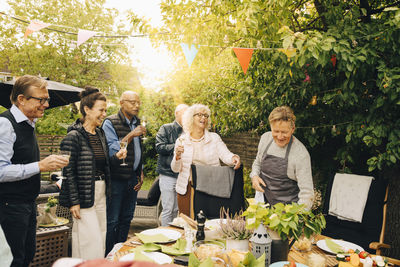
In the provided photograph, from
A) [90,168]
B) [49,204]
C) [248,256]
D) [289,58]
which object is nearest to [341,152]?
[289,58]

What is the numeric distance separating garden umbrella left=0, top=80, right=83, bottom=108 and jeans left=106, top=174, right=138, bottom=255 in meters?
2.05

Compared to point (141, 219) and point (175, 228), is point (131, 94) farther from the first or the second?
point (141, 219)

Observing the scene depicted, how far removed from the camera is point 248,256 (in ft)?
4.40

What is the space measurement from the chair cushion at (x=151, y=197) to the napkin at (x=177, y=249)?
290cm

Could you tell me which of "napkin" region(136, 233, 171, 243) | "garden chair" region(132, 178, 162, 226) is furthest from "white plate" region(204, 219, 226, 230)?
"garden chair" region(132, 178, 162, 226)

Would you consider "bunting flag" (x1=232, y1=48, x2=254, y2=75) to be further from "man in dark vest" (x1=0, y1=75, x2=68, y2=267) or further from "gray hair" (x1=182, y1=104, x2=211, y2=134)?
"man in dark vest" (x1=0, y1=75, x2=68, y2=267)

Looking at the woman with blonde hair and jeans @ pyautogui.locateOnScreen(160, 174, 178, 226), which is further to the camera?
jeans @ pyautogui.locateOnScreen(160, 174, 178, 226)

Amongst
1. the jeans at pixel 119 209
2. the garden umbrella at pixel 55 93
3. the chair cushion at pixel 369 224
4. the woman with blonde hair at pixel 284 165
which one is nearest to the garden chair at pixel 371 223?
the chair cushion at pixel 369 224

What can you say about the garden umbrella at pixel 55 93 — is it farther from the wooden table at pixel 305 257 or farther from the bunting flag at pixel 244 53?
the wooden table at pixel 305 257

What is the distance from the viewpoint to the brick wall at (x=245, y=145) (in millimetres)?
5707

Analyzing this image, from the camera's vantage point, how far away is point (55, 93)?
4.66 meters

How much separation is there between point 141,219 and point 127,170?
6.47 ft

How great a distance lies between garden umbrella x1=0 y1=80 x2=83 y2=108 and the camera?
13.9ft

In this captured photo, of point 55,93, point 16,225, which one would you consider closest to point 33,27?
point 55,93
